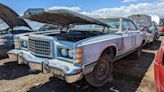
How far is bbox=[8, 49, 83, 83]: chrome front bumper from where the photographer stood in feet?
11.0

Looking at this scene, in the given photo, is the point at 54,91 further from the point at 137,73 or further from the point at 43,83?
the point at 137,73

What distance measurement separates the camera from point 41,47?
4.02 meters

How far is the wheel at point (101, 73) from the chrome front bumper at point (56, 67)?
0.56 m

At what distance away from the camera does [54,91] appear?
4.15 metres

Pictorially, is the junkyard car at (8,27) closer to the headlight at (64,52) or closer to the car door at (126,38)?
the headlight at (64,52)

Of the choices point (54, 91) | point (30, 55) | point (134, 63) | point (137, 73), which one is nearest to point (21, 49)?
point (30, 55)

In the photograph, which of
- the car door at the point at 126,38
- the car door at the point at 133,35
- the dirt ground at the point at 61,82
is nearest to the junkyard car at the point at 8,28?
the dirt ground at the point at 61,82

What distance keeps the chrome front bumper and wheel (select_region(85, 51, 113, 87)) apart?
22.0 inches

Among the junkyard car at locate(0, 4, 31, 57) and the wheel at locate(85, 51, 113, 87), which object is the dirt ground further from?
the junkyard car at locate(0, 4, 31, 57)

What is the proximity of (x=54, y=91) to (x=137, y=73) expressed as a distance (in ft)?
8.67

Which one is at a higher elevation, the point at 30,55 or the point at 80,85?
the point at 30,55

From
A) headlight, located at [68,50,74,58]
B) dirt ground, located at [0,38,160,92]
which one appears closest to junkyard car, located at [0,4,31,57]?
dirt ground, located at [0,38,160,92]

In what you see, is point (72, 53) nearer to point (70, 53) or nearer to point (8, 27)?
point (70, 53)

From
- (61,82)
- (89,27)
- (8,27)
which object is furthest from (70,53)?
(8,27)
